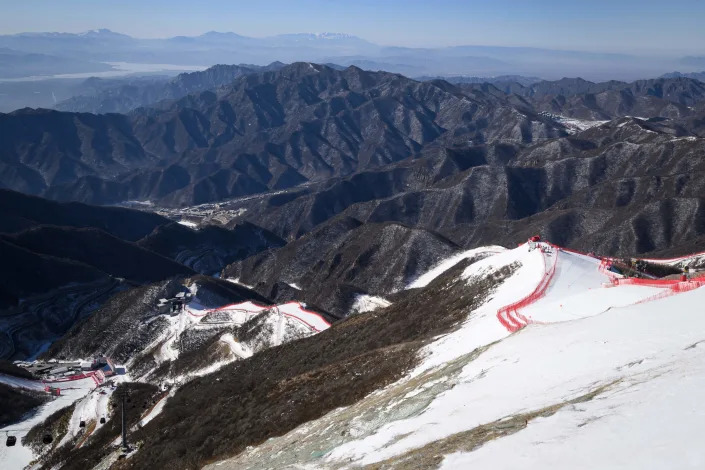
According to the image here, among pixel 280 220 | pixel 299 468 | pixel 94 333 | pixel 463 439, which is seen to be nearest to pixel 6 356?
pixel 94 333

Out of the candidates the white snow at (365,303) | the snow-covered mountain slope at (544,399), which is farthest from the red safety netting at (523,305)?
the white snow at (365,303)

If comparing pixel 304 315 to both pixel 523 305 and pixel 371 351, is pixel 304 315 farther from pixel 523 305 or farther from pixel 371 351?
pixel 523 305

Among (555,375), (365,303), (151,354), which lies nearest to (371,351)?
(555,375)

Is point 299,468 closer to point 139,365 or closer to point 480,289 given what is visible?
point 480,289

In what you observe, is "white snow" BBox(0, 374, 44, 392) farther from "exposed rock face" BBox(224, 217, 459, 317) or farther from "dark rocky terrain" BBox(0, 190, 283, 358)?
"exposed rock face" BBox(224, 217, 459, 317)

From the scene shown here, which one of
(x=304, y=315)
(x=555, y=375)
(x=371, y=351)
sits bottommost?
(x=304, y=315)

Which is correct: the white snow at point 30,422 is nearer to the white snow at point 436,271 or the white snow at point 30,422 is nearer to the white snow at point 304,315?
the white snow at point 304,315

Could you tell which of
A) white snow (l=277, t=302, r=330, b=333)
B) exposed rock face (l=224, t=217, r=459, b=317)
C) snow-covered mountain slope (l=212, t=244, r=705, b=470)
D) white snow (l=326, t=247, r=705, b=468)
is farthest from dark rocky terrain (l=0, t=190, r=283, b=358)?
white snow (l=326, t=247, r=705, b=468)

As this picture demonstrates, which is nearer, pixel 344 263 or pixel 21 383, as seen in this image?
pixel 21 383

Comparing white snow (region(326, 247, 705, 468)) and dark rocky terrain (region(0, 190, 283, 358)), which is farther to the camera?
dark rocky terrain (region(0, 190, 283, 358))
